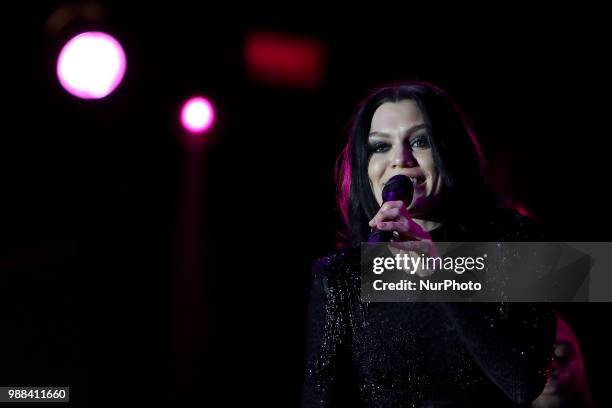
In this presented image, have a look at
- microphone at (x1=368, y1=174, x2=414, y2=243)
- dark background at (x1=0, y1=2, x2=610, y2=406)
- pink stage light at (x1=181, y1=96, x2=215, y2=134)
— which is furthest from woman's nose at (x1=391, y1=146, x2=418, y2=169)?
pink stage light at (x1=181, y1=96, x2=215, y2=134)

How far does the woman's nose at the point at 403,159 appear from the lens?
146cm

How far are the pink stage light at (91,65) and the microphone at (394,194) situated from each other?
1323 mm

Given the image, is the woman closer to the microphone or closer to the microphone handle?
the microphone

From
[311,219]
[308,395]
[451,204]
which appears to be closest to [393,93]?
[451,204]

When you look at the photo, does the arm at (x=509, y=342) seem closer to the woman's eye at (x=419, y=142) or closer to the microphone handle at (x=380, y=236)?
the microphone handle at (x=380, y=236)

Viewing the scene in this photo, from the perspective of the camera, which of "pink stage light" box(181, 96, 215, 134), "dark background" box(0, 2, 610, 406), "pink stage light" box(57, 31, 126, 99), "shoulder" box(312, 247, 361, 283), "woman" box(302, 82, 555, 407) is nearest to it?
"woman" box(302, 82, 555, 407)

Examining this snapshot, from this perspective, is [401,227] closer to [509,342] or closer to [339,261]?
[509,342]

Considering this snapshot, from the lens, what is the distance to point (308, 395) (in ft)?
4.88

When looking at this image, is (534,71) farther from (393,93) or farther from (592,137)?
(393,93)

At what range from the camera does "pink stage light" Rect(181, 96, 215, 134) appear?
2461 mm

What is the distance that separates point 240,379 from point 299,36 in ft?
4.44

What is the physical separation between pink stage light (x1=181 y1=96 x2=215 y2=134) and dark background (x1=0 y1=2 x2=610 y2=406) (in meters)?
0.04

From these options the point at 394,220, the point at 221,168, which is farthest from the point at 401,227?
the point at 221,168

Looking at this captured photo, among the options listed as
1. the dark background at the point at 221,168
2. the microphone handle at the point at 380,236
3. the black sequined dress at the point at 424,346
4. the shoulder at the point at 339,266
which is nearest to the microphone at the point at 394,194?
the microphone handle at the point at 380,236
